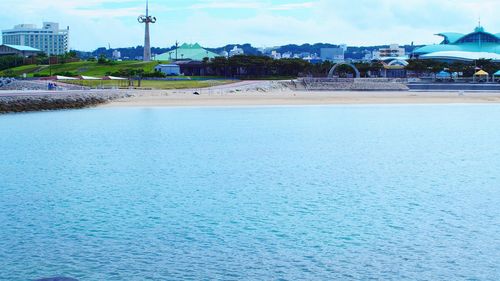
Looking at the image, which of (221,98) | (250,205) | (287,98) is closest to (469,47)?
(287,98)

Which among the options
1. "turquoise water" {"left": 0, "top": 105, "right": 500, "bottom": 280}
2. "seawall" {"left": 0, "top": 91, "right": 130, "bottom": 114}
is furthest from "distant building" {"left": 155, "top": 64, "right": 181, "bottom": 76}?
"turquoise water" {"left": 0, "top": 105, "right": 500, "bottom": 280}

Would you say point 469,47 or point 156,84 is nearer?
point 156,84

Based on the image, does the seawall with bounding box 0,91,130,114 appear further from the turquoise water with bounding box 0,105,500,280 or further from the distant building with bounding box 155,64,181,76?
the distant building with bounding box 155,64,181,76

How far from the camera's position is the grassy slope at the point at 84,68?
107000 mm

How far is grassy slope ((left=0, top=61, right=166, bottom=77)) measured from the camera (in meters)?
107

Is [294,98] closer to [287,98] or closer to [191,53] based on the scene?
[287,98]

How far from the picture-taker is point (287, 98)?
7531 centimetres

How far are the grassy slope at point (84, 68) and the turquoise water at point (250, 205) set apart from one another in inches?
2345

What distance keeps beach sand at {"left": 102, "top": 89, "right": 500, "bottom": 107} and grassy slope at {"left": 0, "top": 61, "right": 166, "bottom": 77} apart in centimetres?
3359

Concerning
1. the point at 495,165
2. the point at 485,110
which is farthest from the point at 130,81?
the point at 495,165

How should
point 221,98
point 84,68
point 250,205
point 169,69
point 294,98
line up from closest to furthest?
point 250,205 → point 221,98 → point 294,98 → point 169,69 → point 84,68

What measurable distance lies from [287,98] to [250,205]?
51741 mm

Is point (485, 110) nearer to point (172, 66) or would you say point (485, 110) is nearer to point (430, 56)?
point (172, 66)

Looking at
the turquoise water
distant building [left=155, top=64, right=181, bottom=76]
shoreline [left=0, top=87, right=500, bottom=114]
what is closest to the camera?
the turquoise water
